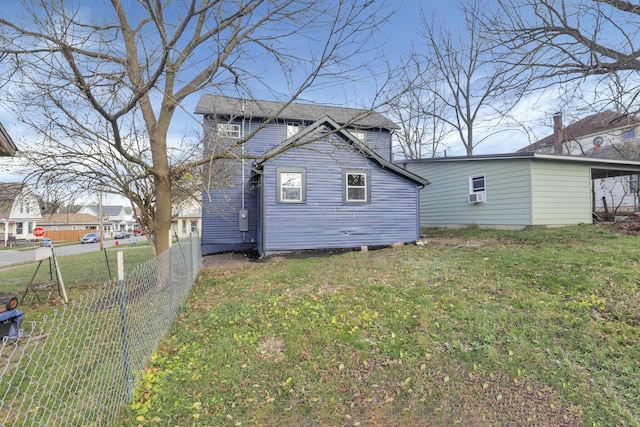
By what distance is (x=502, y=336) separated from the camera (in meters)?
3.88

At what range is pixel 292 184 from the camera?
11.2 m

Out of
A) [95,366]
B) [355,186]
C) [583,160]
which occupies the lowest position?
[95,366]

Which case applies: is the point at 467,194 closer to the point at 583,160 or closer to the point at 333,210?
the point at 583,160

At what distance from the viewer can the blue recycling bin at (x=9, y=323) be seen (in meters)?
4.15

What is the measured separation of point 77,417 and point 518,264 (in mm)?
7745

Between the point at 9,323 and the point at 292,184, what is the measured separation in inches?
315

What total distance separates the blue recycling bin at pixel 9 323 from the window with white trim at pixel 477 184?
15086 millimetres

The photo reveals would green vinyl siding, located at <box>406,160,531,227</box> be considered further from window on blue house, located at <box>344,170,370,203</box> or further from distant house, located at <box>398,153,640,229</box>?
window on blue house, located at <box>344,170,370,203</box>

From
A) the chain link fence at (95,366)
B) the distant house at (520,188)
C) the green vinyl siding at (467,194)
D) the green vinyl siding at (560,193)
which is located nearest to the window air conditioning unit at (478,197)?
the distant house at (520,188)

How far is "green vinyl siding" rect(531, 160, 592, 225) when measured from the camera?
12.7m

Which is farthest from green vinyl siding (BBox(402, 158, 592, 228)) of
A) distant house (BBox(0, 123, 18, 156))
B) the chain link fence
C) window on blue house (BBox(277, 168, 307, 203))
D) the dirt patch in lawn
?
distant house (BBox(0, 123, 18, 156))

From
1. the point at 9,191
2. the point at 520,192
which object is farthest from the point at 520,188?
the point at 9,191

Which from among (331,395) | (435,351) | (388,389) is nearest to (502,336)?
(435,351)

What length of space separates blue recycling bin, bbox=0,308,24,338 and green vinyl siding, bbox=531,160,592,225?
1479cm
